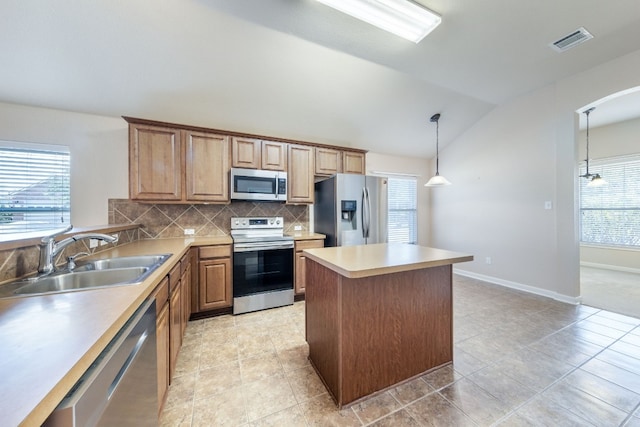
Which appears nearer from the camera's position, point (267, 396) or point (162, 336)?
point (162, 336)

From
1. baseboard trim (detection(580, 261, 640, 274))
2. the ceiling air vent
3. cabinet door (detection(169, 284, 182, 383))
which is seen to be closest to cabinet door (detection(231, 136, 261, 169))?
cabinet door (detection(169, 284, 182, 383))

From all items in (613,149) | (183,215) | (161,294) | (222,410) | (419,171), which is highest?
(613,149)

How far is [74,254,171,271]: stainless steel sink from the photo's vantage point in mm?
1641

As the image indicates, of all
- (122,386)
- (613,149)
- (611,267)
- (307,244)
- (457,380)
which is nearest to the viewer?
(122,386)

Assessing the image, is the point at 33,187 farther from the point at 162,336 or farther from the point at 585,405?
the point at 585,405

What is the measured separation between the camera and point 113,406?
0.78 meters

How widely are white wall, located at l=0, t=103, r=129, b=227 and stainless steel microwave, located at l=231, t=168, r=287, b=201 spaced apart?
1.33 metres

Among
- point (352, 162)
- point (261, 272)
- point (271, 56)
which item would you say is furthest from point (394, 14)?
point (261, 272)

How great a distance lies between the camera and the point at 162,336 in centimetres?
145

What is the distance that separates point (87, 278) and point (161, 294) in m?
0.48

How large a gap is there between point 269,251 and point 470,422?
233 cm

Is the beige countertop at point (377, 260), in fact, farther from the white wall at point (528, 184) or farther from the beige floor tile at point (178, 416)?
the white wall at point (528, 184)

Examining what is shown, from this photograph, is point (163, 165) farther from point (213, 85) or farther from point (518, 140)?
point (518, 140)

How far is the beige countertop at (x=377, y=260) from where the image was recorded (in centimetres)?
142
